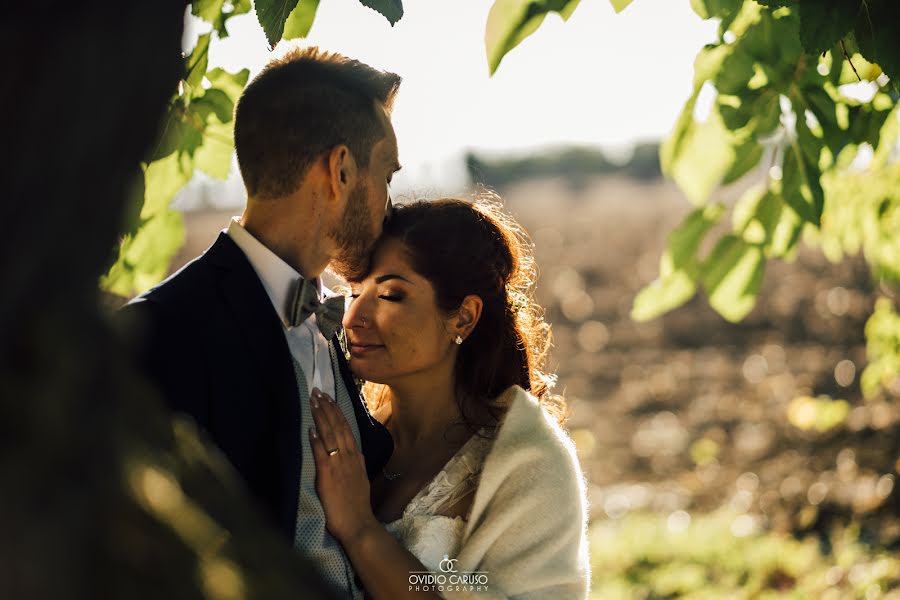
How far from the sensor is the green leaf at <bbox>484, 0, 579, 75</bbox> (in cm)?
212

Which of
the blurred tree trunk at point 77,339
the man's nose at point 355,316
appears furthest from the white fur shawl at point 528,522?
the blurred tree trunk at point 77,339

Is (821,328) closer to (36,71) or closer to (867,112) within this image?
→ (867,112)

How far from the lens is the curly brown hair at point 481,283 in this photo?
2924 mm

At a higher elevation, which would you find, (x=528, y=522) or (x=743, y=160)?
(x=743, y=160)

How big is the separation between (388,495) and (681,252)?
1109mm

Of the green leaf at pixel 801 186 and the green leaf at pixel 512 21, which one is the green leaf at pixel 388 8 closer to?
the green leaf at pixel 512 21

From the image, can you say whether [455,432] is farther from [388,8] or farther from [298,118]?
[388,8]

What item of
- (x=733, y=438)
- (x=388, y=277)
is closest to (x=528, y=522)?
(x=388, y=277)

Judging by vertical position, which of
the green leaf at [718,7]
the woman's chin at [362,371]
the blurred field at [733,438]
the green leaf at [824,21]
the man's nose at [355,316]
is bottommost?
the blurred field at [733,438]

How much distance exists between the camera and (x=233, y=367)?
7.18ft

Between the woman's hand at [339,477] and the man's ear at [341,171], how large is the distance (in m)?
0.50

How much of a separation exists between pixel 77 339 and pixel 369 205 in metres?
1.92

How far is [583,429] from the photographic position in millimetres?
9898

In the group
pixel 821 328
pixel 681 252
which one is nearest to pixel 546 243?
pixel 821 328
